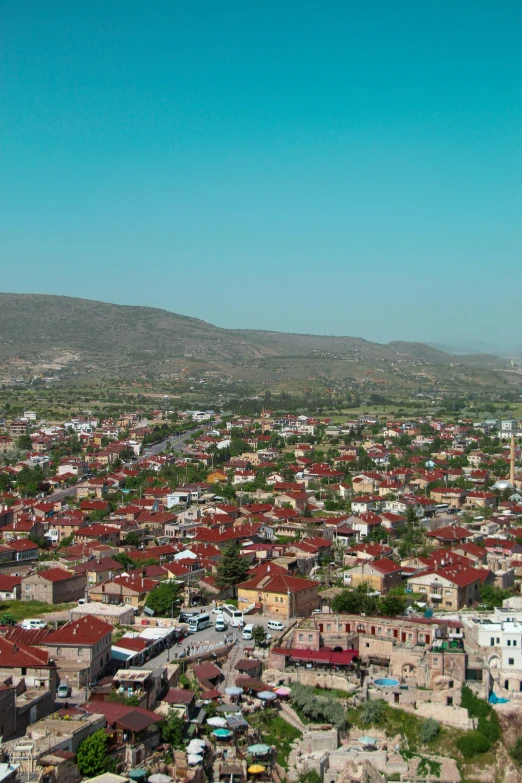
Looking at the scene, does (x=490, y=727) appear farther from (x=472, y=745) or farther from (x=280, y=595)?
(x=280, y=595)

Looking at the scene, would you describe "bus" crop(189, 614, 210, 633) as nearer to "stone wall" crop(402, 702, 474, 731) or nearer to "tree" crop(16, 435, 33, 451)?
"stone wall" crop(402, 702, 474, 731)

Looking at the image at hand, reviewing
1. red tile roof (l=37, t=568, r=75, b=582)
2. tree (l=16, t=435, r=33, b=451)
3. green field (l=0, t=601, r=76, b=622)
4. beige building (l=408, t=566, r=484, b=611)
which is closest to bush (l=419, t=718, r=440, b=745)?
beige building (l=408, t=566, r=484, b=611)

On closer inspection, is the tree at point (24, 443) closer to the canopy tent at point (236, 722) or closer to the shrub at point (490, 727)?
the canopy tent at point (236, 722)

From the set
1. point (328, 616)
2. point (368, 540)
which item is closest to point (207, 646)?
point (328, 616)

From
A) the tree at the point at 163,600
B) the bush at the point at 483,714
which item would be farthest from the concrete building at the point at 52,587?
the bush at the point at 483,714

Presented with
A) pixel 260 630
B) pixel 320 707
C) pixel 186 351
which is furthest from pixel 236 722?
pixel 186 351

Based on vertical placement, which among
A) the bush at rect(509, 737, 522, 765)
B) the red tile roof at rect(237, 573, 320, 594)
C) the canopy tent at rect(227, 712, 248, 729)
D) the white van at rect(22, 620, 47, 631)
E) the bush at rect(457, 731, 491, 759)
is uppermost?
the red tile roof at rect(237, 573, 320, 594)
